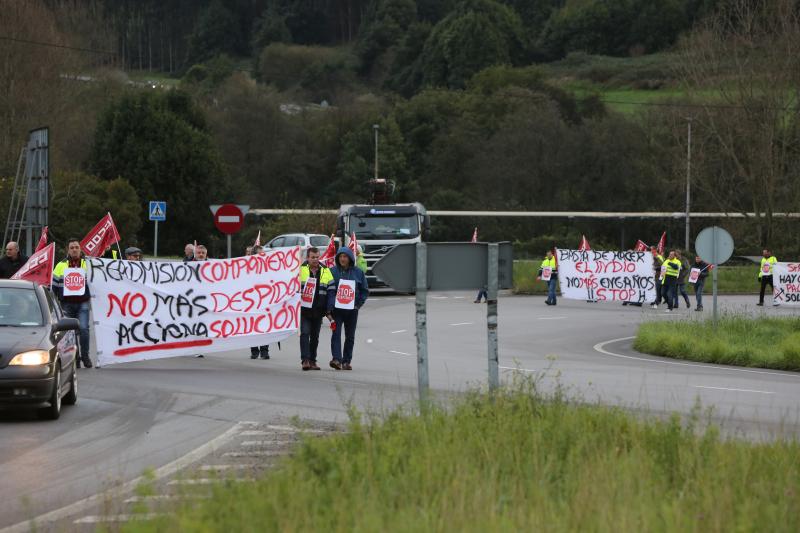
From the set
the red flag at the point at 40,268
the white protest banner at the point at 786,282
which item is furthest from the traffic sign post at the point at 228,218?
the white protest banner at the point at 786,282

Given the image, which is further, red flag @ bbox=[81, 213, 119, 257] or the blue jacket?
red flag @ bbox=[81, 213, 119, 257]

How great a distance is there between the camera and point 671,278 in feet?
132

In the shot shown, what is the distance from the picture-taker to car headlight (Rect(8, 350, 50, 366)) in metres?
13.6

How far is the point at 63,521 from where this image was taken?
864 cm

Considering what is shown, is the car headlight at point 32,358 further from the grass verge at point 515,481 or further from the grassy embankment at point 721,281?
the grassy embankment at point 721,281

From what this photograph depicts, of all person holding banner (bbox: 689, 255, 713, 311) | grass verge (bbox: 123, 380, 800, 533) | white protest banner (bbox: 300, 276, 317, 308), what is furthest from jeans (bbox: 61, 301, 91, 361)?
person holding banner (bbox: 689, 255, 713, 311)

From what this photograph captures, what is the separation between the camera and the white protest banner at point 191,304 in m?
19.8

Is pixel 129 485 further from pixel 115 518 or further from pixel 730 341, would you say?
pixel 730 341

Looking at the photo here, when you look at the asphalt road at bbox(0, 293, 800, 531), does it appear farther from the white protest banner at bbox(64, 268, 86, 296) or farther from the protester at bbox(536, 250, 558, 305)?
the protester at bbox(536, 250, 558, 305)

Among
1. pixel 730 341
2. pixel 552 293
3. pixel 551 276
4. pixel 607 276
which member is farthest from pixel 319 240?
pixel 730 341

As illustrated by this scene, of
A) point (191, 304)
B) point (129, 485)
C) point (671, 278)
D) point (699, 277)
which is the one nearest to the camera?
point (129, 485)

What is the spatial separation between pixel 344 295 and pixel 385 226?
86.5 ft

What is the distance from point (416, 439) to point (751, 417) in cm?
589

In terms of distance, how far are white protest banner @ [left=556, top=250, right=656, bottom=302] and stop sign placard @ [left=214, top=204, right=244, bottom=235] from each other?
17.5m
